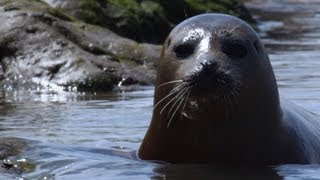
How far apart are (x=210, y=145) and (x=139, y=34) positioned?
37.1ft

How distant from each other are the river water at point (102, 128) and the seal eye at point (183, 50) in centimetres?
63

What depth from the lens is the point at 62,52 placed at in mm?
12633

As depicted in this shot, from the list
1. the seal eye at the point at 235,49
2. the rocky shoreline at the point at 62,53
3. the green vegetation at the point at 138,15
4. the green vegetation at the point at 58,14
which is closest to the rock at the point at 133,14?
the green vegetation at the point at 138,15

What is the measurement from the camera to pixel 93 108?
10.0 meters

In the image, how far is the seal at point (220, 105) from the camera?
5.50 meters

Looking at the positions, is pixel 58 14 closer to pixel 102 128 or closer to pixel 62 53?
pixel 62 53

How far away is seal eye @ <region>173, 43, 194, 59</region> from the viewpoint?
5.74m

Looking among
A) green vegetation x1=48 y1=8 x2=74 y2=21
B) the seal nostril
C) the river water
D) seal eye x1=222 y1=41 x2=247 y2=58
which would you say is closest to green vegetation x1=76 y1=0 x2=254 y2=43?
green vegetation x1=48 y1=8 x2=74 y2=21

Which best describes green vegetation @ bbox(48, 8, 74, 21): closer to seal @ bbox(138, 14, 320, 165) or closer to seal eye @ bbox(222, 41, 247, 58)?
seal @ bbox(138, 14, 320, 165)

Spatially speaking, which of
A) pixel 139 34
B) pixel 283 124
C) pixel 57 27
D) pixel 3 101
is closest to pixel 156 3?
pixel 139 34

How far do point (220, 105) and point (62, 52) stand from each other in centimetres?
734

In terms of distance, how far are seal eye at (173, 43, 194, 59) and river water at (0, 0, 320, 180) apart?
0.63 meters

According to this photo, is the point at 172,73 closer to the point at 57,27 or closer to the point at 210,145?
the point at 210,145

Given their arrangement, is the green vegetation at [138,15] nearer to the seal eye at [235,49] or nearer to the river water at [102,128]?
the river water at [102,128]
